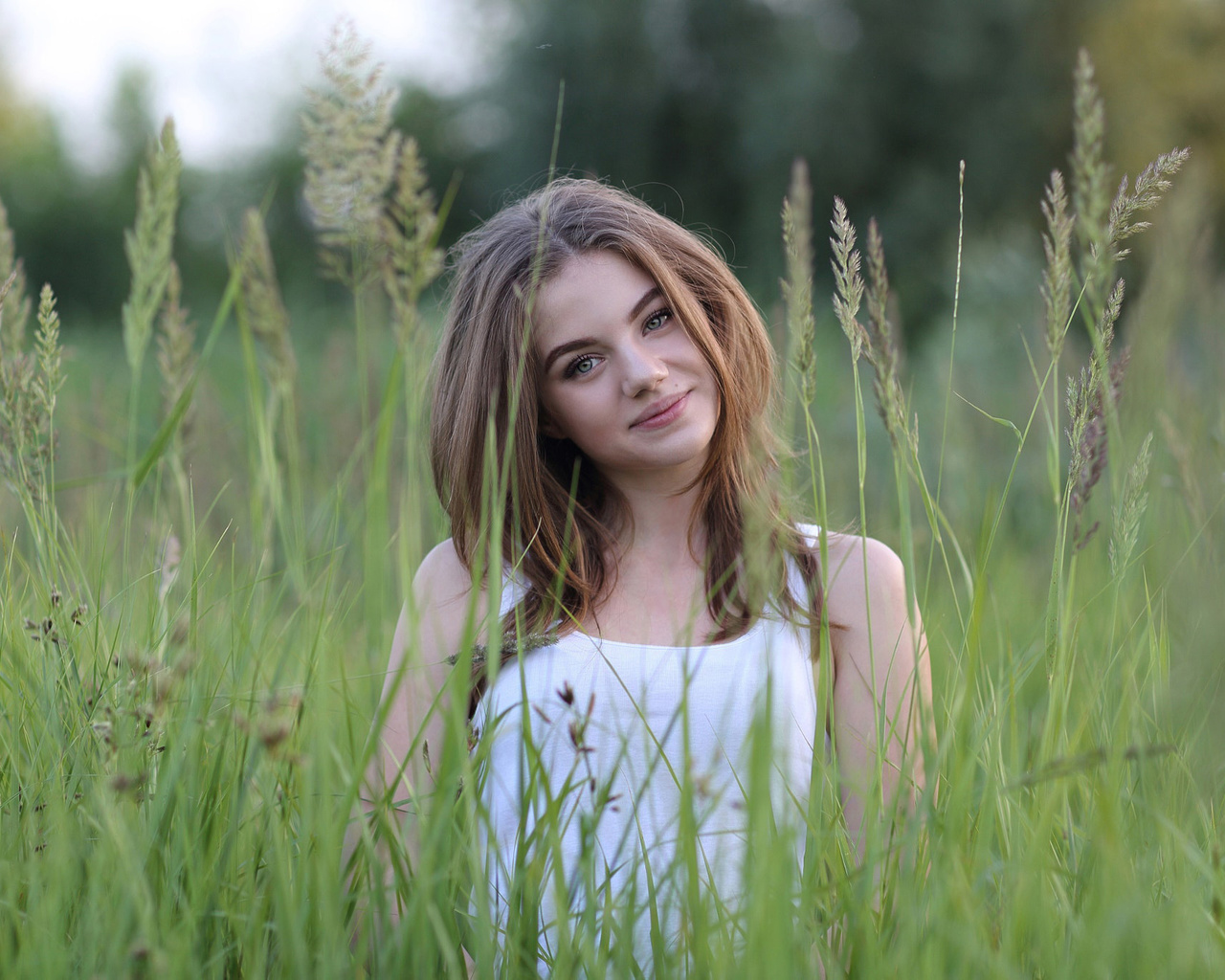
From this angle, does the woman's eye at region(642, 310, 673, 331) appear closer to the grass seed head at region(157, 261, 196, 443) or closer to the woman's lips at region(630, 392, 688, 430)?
the woman's lips at region(630, 392, 688, 430)

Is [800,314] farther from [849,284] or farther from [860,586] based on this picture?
[860,586]

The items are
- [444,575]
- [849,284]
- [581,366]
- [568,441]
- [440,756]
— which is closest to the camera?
[849,284]

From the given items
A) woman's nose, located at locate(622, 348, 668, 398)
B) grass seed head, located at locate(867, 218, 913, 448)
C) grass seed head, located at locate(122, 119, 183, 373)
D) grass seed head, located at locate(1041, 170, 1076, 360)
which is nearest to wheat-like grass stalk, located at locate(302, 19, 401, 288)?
grass seed head, located at locate(122, 119, 183, 373)

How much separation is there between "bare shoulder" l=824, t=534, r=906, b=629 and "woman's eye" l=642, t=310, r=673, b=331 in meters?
0.46

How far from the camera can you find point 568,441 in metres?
1.90

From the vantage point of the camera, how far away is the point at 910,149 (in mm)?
9188

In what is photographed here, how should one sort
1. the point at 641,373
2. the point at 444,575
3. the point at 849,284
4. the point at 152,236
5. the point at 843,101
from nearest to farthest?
the point at 849,284 → the point at 152,236 → the point at 641,373 → the point at 444,575 → the point at 843,101

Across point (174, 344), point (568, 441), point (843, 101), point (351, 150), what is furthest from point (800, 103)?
point (174, 344)

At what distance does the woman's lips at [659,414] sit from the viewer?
1.61 metres

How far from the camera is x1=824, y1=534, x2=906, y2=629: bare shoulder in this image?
1.65 meters

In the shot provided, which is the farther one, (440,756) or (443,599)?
(443,599)

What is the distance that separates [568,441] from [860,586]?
1.98ft

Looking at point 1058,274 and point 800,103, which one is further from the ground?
point 800,103

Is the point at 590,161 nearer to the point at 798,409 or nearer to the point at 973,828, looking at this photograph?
the point at 798,409
